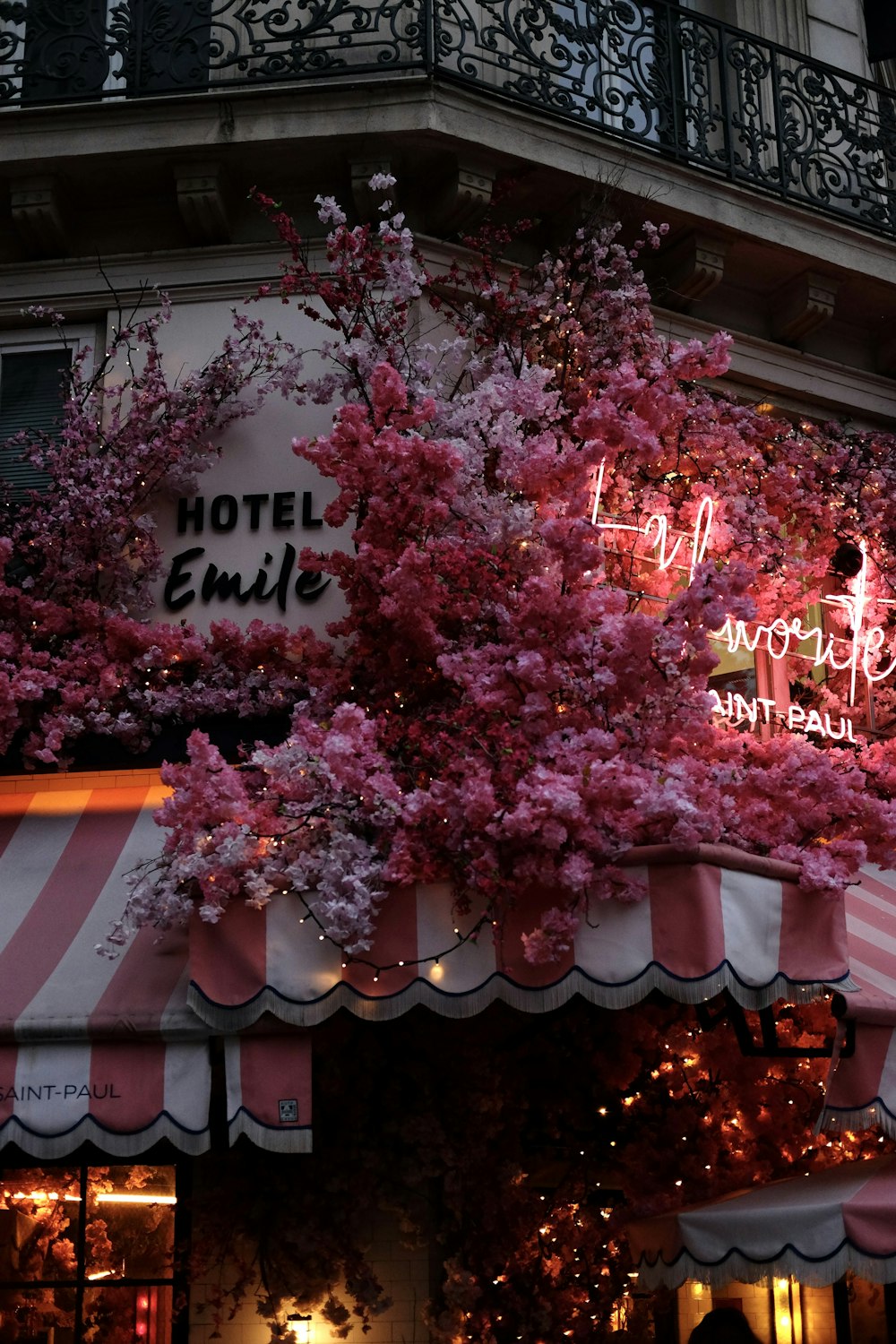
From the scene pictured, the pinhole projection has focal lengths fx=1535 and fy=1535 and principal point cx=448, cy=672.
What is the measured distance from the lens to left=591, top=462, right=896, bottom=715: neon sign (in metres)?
8.23

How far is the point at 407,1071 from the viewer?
710cm

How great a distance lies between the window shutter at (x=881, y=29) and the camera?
10.7 metres

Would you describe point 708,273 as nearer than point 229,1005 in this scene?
No

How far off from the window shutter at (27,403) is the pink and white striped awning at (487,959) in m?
3.38

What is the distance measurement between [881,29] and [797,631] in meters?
4.91

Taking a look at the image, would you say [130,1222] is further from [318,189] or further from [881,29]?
[881,29]

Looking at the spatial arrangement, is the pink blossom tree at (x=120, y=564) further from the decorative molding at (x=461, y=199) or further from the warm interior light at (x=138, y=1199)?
the warm interior light at (x=138, y=1199)

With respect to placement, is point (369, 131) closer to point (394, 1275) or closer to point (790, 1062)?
point (790, 1062)

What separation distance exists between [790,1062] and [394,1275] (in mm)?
2162

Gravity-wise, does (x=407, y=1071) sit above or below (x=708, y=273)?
below

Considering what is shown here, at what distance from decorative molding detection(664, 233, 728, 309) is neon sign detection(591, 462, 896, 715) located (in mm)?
1460

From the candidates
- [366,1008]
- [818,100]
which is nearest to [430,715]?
[366,1008]

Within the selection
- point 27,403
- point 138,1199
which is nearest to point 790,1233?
point 138,1199

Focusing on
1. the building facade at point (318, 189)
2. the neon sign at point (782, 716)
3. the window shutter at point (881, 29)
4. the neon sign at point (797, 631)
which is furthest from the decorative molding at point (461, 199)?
the window shutter at point (881, 29)
